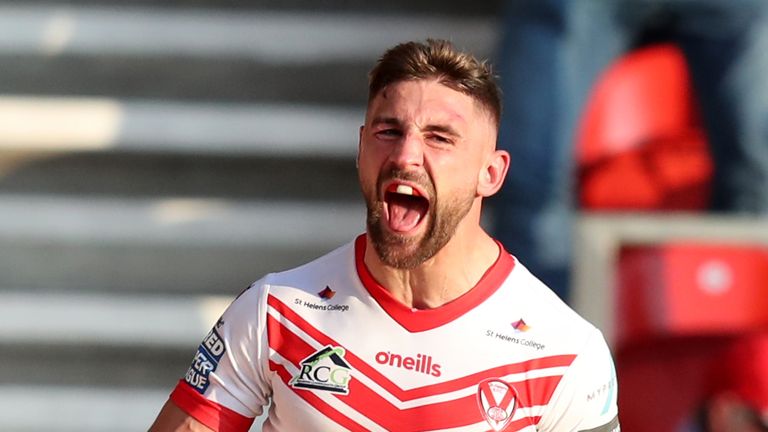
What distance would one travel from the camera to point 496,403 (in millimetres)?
2729

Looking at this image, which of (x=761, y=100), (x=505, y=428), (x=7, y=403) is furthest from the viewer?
(x=7, y=403)

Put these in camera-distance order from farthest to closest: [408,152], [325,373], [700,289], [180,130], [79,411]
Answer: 1. [180,130]
2. [79,411]
3. [700,289]
4. [325,373]
5. [408,152]

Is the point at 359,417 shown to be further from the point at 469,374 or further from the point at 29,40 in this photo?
the point at 29,40

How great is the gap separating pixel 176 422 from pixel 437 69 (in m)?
0.83

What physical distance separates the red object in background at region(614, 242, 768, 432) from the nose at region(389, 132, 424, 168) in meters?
1.92

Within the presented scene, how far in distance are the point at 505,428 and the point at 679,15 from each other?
2.49m

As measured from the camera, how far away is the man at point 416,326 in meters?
2.72

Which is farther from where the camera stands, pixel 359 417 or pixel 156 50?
pixel 156 50

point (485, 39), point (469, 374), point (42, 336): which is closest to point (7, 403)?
point (42, 336)

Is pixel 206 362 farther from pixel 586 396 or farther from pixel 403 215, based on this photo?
pixel 586 396

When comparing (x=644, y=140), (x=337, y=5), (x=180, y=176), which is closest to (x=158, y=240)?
(x=180, y=176)

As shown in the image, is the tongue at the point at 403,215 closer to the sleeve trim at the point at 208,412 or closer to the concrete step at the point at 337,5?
the sleeve trim at the point at 208,412

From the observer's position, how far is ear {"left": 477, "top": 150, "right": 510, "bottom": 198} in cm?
282

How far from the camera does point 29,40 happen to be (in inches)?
223
